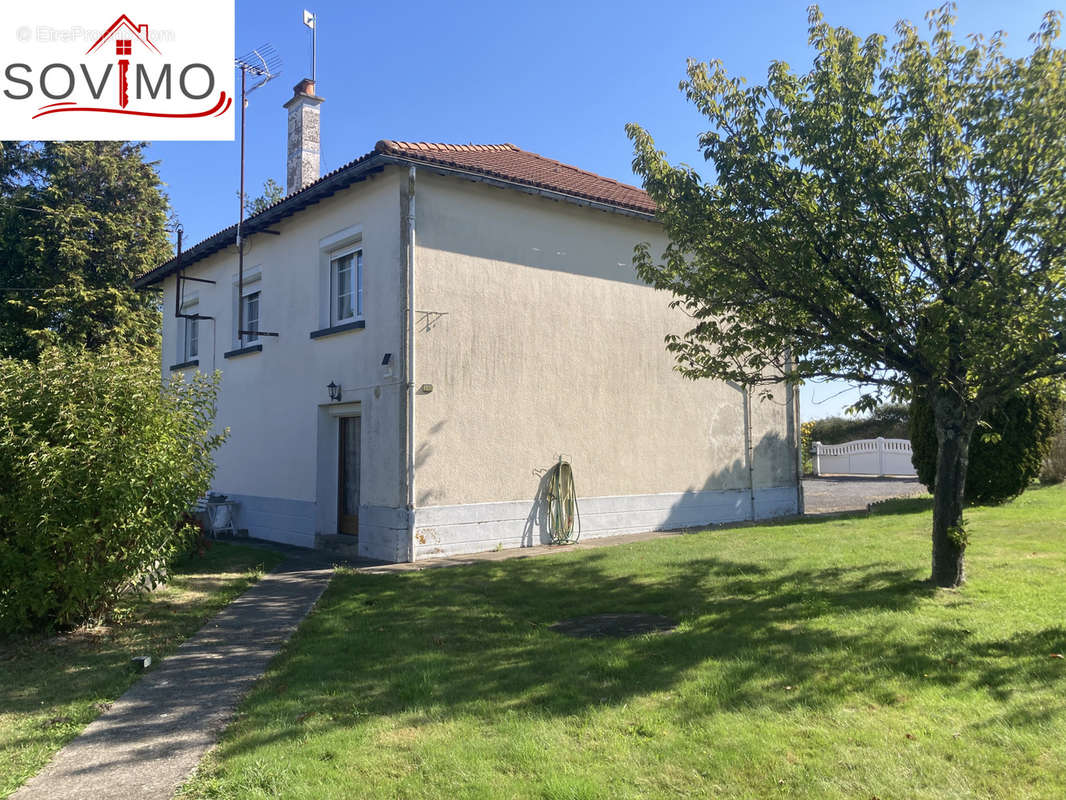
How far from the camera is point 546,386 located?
12.0 m

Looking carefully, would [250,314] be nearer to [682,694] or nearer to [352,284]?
[352,284]

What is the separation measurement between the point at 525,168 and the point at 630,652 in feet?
30.2

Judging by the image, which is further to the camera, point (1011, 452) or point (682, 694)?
point (1011, 452)

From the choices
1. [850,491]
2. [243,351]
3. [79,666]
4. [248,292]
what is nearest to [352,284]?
[243,351]

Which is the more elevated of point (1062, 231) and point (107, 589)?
point (1062, 231)

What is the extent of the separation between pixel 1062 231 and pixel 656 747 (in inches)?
214

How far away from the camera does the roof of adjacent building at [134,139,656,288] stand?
34.7 ft

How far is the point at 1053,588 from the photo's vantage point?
6.94 m

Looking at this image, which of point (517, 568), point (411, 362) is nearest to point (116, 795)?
point (517, 568)

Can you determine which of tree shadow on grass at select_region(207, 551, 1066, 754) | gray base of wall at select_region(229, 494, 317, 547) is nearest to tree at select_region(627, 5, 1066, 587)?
tree shadow on grass at select_region(207, 551, 1066, 754)

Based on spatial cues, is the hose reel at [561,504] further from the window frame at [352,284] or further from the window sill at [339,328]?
the window frame at [352,284]

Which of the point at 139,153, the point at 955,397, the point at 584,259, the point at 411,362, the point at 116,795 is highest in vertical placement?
the point at 139,153

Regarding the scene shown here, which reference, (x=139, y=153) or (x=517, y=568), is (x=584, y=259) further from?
(x=139, y=153)

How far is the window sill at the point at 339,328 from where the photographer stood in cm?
1134
